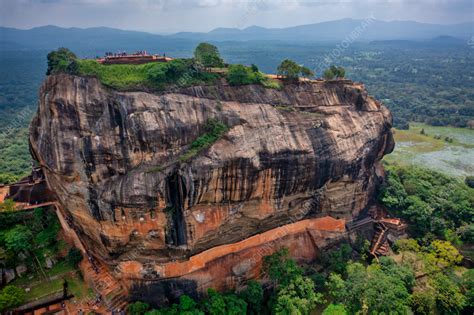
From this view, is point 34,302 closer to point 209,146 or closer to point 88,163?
point 88,163

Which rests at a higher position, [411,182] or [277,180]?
[277,180]

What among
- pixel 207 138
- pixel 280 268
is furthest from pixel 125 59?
pixel 280 268

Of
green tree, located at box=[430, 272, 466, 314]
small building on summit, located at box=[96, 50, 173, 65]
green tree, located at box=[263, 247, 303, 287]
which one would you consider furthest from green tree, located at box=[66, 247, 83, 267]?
green tree, located at box=[430, 272, 466, 314]

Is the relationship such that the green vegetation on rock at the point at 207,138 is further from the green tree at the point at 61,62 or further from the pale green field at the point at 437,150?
the pale green field at the point at 437,150

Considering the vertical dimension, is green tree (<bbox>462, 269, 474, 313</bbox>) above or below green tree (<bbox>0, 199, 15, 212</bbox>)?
below

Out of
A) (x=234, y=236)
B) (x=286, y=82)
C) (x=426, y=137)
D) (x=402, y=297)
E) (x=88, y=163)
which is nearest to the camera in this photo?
(x=88, y=163)

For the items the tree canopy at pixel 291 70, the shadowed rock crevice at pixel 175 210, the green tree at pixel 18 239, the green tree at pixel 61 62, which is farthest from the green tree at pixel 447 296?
the green tree at pixel 61 62

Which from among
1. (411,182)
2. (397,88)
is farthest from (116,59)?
(397,88)

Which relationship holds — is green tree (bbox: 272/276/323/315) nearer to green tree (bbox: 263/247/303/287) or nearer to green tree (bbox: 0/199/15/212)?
green tree (bbox: 263/247/303/287)
